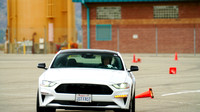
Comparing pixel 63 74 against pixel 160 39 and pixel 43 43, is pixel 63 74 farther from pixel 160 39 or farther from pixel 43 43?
pixel 43 43

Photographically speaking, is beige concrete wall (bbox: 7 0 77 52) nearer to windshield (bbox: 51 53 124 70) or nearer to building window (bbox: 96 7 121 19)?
building window (bbox: 96 7 121 19)

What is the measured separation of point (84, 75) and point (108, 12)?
3586cm

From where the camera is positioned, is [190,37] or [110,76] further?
[190,37]

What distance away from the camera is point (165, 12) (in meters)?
42.5

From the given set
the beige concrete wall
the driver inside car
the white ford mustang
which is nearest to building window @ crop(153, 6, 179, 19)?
the beige concrete wall

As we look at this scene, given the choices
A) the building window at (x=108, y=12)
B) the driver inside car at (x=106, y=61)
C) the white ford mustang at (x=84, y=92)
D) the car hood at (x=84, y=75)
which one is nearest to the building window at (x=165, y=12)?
the building window at (x=108, y=12)

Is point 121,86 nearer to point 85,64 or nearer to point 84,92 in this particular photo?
point 84,92

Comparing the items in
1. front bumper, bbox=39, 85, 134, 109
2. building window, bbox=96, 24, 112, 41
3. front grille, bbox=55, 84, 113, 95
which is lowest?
front bumper, bbox=39, 85, 134, 109

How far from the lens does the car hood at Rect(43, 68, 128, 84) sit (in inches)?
299

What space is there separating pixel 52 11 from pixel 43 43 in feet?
12.0

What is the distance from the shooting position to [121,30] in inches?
1654

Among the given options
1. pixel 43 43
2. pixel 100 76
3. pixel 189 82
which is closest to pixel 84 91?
pixel 100 76

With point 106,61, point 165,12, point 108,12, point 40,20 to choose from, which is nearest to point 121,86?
point 106,61

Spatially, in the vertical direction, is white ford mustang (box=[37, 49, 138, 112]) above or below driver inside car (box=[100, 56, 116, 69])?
below
